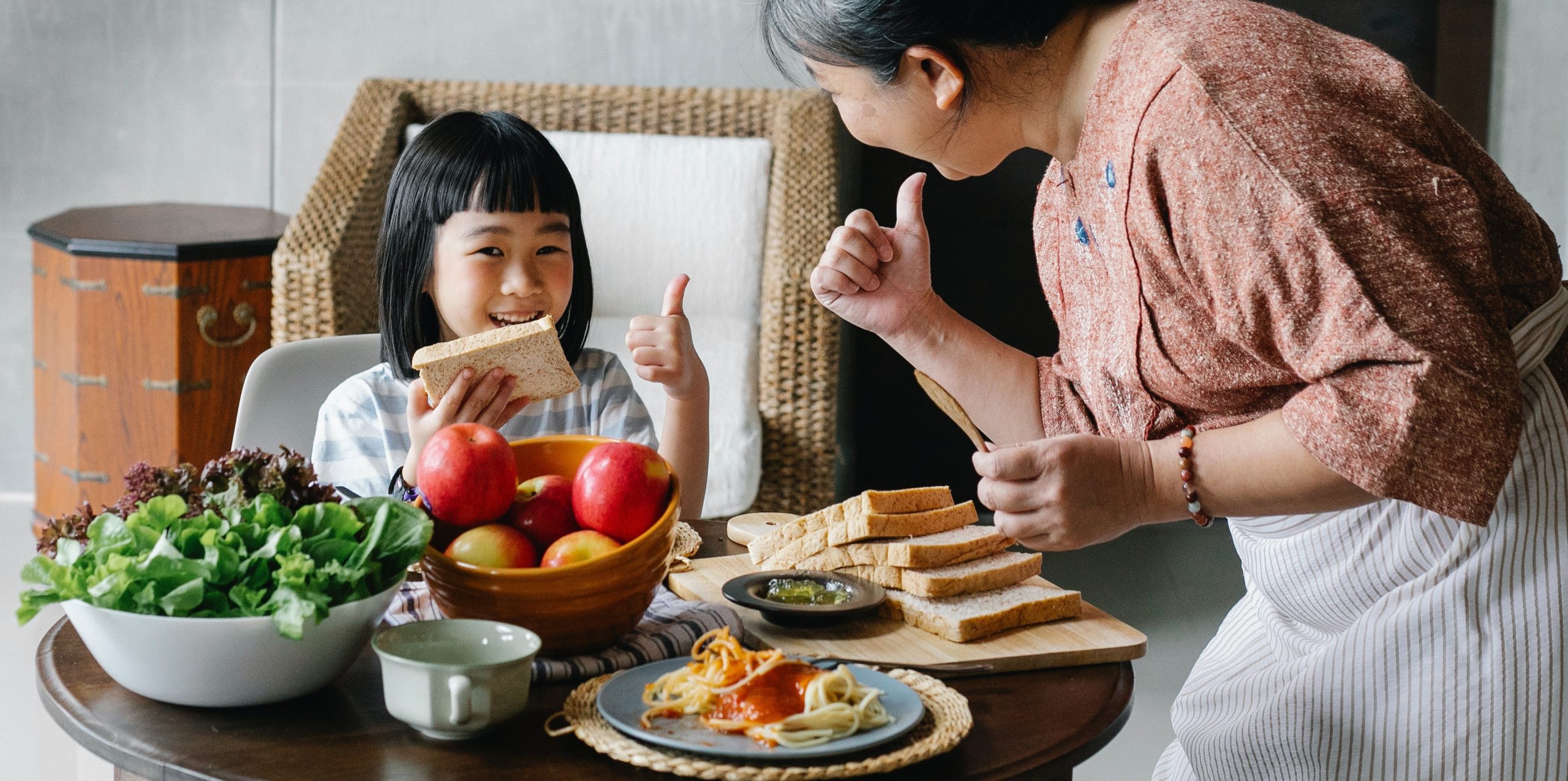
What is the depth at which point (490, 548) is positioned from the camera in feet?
3.51

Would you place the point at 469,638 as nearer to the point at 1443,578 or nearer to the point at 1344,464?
the point at 1344,464

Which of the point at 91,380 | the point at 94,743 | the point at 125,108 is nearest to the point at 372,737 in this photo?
the point at 94,743

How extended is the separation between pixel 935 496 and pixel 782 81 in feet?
8.50

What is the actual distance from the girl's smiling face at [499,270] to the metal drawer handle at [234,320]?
1471 mm

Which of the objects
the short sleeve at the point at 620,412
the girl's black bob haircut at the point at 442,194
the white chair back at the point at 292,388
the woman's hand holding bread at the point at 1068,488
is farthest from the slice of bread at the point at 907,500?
the white chair back at the point at 292,388

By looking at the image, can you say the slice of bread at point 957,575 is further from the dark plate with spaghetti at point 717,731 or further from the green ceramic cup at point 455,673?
the green ceramic cup at point 455,673

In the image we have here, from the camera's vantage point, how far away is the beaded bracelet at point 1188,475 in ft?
3.58

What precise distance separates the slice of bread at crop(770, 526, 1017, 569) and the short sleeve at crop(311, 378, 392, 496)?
59cm

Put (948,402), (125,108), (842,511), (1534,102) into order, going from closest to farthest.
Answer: (842,511)
(948,402)
(125,108)
(1534,102)

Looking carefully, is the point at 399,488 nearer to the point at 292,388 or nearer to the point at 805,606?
the point at 292,388

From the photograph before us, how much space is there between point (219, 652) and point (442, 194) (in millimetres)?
953

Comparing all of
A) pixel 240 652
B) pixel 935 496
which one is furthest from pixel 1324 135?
pixel 240 652

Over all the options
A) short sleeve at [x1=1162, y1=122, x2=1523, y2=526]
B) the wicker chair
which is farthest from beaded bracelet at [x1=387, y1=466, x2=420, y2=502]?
the wicker chair

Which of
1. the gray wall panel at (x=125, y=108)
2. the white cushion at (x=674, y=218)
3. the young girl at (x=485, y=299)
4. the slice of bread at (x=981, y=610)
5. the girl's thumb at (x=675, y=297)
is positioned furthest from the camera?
the gray wall panel at (x=125, y=108)
